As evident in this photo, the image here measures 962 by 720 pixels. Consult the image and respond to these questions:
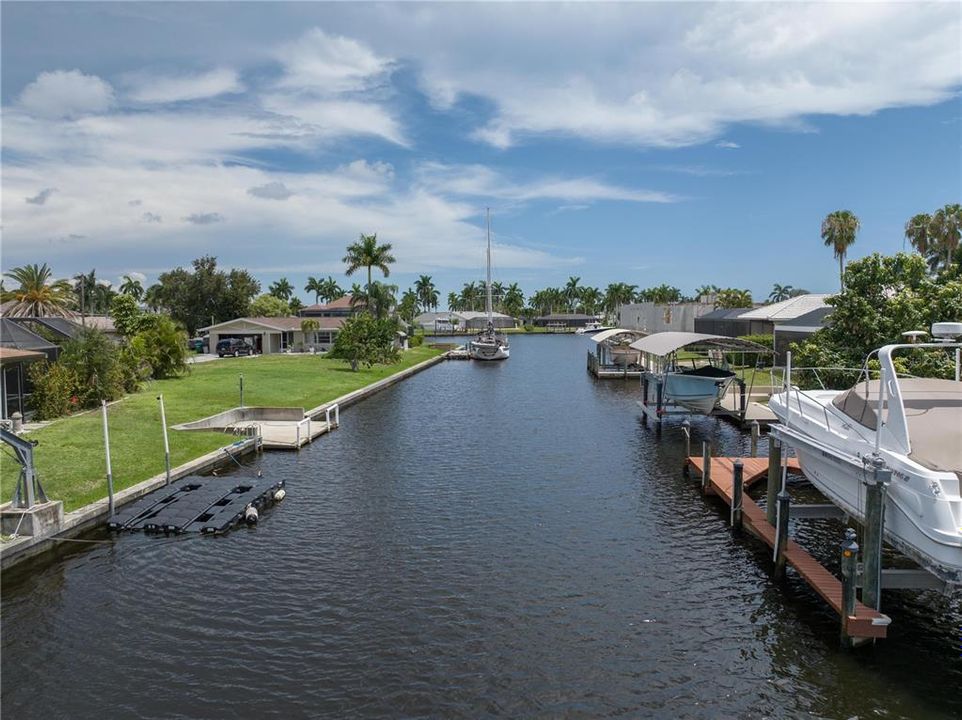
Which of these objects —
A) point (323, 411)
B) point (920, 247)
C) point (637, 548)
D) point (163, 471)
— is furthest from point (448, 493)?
point (920, 247)

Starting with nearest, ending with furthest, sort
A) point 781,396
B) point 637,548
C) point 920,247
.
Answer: point 637,548
point 781,396
point 920,247

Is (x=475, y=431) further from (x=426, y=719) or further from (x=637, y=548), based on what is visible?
(x=426, y=719)

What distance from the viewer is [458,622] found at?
13.6 metres

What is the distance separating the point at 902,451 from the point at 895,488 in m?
0.73

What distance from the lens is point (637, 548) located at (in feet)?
58.1

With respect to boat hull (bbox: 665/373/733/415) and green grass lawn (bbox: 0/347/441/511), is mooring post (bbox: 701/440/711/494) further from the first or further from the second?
green grass lawn (bbox: 0/347/441/511)

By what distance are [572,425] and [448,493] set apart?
14464 millimetres

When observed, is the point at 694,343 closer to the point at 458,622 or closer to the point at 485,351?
the point at 458,622

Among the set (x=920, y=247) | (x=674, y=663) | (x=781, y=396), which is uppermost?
(x=920, y=247)

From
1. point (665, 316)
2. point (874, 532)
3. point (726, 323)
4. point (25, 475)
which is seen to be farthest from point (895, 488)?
point (665, 316)

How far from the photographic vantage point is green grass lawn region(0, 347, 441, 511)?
67.8 feet

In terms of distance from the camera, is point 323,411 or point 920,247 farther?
point 920,247

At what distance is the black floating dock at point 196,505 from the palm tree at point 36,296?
4209 cm

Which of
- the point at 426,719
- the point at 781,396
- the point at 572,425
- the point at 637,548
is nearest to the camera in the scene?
the point at 426,719
